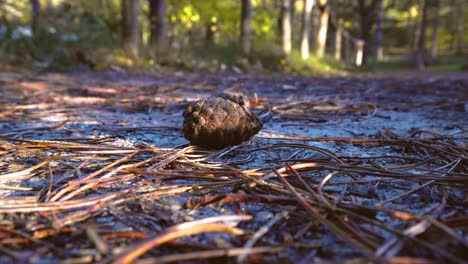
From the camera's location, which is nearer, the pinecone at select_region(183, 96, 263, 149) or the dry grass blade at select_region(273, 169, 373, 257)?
the dry grass blade at select_region(273, 169, 373, 257)

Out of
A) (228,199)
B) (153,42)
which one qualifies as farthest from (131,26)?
(228,199)

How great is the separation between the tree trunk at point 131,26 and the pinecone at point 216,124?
703cm

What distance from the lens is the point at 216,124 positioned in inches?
63.6

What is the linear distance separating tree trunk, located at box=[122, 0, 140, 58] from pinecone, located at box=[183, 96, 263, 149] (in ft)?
23.1

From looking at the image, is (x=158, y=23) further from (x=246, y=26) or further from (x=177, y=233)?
(x=177, y=233)

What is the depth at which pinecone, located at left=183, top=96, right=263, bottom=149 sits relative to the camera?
162cm

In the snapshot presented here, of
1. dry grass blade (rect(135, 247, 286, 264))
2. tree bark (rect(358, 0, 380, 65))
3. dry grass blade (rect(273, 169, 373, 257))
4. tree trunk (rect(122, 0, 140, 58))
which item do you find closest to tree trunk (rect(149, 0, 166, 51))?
tree trunk (rect(122, 0, 140, 58))

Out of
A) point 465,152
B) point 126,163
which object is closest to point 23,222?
point 126,163

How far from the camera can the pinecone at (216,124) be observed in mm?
1621

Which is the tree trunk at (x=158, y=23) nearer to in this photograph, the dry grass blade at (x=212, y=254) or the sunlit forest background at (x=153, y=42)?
the sunlit forest background at (x=153, y=42)

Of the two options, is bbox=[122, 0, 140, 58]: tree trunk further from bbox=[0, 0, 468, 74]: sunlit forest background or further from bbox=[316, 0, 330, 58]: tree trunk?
bbox=[316, 0, 330, 58]: tree trunk

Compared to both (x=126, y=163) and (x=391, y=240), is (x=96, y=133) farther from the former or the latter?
(x=391, y=240)

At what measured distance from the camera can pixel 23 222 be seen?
908mm

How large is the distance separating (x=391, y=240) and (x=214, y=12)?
44.5 feet
